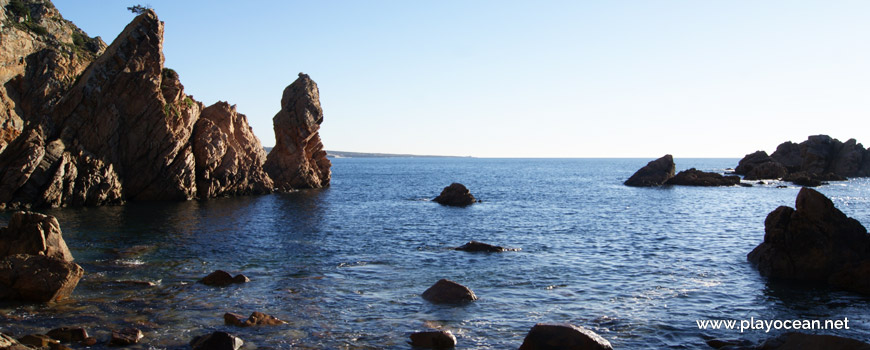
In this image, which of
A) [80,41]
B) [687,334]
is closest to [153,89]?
[80,41]

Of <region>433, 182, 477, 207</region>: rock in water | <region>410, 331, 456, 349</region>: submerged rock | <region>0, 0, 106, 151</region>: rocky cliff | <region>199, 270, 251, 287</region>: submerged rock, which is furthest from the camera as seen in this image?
<region>433, 182, 477, 207</region>: rock in water

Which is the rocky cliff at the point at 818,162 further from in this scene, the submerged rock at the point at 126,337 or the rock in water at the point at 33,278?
the rock in water at the point at 33,278

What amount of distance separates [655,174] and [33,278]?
10847 cm

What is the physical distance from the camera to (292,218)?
2157 inches

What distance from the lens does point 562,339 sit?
55.7ft

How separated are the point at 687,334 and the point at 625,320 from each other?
7.25ft

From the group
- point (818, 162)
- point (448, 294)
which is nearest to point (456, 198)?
point (448, 294)

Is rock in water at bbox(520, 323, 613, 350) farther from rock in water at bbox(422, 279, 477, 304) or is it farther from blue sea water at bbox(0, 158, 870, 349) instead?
rock in water at bbox(422, 279, 477, 304)

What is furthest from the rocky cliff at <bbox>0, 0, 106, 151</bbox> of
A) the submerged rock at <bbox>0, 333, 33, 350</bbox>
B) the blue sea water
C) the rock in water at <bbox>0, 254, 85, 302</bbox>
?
the submerged rock at <bbox>0, 333, 33, 350</bbox>

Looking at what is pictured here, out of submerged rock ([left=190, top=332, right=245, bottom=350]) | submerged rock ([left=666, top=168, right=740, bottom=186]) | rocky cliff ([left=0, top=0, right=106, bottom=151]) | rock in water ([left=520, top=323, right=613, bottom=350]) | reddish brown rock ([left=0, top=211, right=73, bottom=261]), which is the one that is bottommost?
submerged rock ([left=190, top=332, right=245, bottom=350])

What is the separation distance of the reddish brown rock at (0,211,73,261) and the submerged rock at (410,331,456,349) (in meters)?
16.4

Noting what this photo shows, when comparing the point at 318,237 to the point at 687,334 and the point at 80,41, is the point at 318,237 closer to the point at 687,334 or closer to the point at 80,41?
the point at 687,334

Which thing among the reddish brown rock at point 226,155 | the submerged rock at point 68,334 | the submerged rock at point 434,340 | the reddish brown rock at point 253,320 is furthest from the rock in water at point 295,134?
the submerged rock at point 434,340

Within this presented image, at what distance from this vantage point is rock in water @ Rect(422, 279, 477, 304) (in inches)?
930
